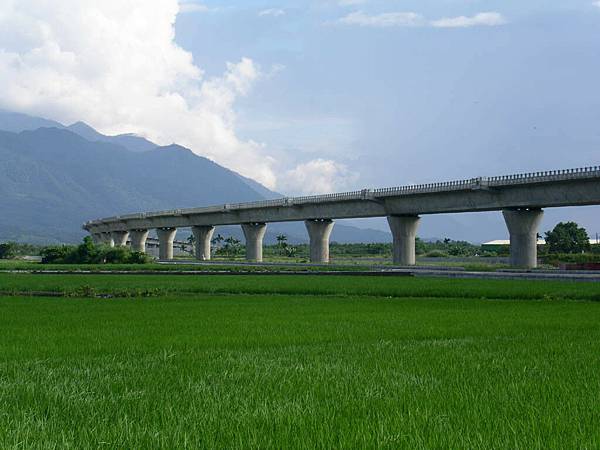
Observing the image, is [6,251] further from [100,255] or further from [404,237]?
[404,237]

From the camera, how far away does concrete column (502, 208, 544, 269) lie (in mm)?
70250

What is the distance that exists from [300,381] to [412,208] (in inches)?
2924

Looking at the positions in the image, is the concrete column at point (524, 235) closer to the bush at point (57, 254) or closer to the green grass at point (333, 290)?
the green grass at point (333, 290)

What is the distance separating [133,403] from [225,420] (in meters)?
1.71

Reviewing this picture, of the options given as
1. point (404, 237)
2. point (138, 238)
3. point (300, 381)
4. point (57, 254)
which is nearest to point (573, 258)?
point (404, 237)

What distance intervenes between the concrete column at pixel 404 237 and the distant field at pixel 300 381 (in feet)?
200

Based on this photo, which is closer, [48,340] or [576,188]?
[48,340]

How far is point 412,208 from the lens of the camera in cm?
8306

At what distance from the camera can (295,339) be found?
16297 mm

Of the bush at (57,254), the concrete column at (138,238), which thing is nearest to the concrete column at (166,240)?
the concrete column at (138,238)

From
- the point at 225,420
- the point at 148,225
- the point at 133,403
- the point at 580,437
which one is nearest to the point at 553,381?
the point at 580,437

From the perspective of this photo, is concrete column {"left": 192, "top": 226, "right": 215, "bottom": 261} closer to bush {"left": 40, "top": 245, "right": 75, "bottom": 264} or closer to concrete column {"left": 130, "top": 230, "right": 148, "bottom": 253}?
concrete column {"left": 130, "top": 230, "right": 148, "bottom": 253}

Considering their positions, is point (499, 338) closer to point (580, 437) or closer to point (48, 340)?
point (580, 437)

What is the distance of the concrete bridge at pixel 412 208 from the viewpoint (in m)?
66.0
